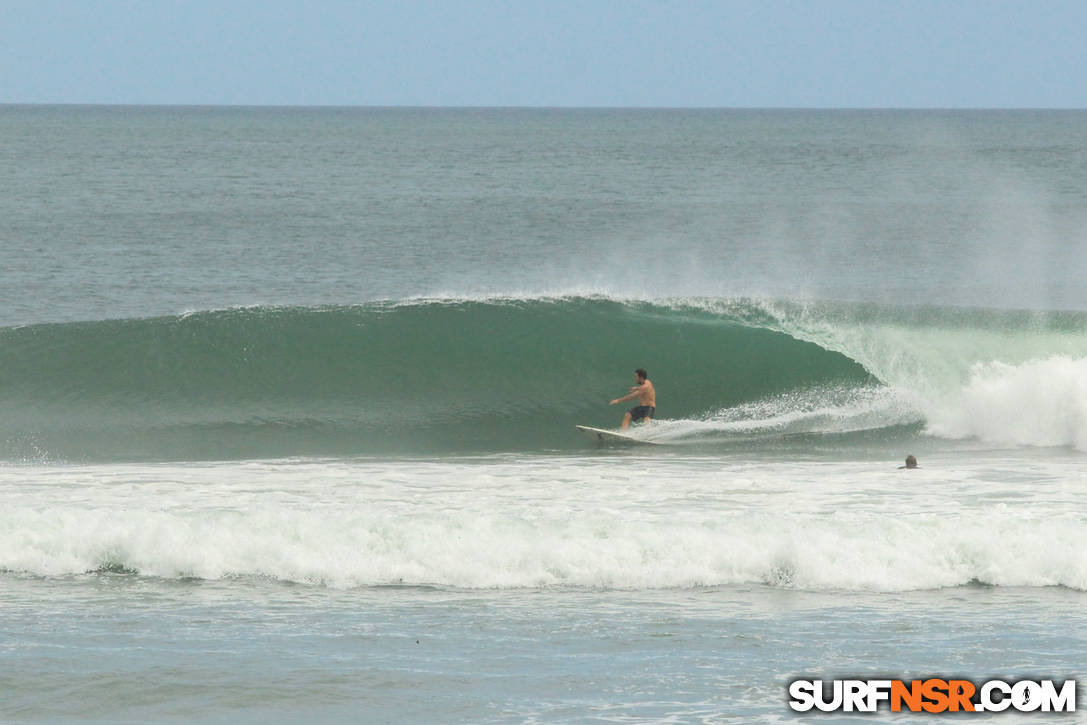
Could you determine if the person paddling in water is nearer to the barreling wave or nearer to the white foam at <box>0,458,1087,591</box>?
the barreling wave

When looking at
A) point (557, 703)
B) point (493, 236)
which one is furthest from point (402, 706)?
point (493, 236)

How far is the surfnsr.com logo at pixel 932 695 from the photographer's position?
6945 mm

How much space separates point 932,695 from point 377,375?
1127cm

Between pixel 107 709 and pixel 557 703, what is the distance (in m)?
2.36

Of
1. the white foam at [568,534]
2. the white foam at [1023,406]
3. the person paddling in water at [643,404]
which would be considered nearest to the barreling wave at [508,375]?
the white foam at [1023,406]

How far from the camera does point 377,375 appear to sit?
57.1ft

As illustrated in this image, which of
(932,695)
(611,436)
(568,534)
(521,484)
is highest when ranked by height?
(611,436)

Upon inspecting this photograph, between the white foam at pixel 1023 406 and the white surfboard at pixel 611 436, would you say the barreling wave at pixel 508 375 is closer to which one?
the white foam at pixel 1023 406

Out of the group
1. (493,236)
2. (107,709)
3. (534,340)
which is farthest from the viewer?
(493,236)

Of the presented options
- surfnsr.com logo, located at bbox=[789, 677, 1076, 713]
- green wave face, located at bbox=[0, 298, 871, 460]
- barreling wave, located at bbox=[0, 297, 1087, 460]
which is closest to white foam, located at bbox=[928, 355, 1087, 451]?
barreling wave, located at bbox=[0, 297, 1087, 460]

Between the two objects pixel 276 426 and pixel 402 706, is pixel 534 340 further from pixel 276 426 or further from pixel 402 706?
pixel 402 706

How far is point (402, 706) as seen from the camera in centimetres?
702

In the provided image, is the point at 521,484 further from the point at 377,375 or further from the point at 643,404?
the point at 377,375

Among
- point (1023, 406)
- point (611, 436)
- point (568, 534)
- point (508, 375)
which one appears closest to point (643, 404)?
point (611, 436)
